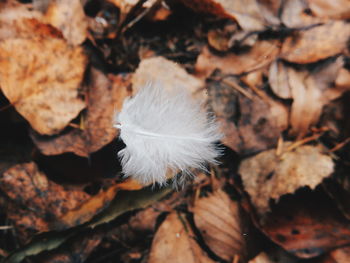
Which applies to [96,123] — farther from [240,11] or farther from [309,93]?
[309,93]

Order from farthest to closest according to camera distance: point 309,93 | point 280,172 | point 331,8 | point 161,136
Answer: point 331,8, point 309,93, point 280,172, point 161,136

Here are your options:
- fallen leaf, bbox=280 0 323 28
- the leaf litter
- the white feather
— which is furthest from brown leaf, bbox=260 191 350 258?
fallen leaf, bbox=280 0 323 28

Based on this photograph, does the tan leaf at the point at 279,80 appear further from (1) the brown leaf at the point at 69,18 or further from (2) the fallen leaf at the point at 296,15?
(1) the brown leaf at the point at 69,18

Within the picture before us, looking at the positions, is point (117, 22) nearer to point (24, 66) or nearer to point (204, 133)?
point (24, 66)

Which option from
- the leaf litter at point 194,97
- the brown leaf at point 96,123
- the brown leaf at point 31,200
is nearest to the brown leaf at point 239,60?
the leaf litter at point 194,97

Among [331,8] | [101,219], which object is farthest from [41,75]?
[331,8]

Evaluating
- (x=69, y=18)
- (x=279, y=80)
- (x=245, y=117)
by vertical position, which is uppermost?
(x=69, y=18)
